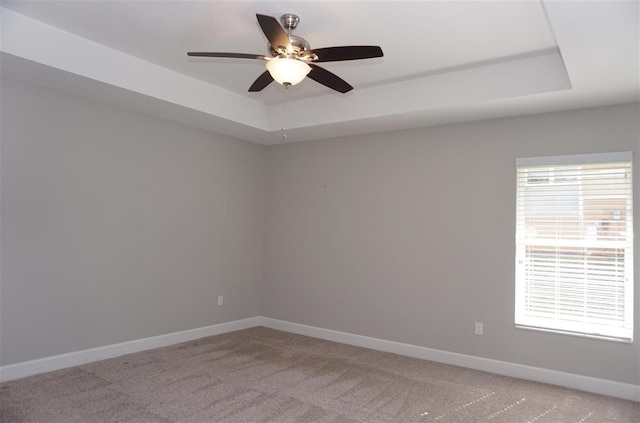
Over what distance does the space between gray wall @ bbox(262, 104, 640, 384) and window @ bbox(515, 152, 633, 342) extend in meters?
0.10

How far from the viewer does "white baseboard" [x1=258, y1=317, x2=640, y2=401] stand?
358cm

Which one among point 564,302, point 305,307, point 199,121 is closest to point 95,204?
point 199,121

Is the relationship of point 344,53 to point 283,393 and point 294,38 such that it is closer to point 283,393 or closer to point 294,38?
point 294,38

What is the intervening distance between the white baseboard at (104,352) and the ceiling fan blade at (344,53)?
333 centimetres

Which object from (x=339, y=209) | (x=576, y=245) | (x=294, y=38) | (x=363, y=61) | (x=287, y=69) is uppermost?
(x=363, y=61)

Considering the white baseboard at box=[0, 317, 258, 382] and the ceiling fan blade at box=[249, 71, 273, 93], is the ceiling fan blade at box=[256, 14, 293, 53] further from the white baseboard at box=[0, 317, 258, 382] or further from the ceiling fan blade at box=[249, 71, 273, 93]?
the white baseboard at box=[0, 317, 258, 382]

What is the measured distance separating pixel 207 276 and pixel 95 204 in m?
1.58

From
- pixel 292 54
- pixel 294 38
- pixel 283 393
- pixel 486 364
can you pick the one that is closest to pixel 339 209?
pixel 486 364

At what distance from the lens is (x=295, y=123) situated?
496cm

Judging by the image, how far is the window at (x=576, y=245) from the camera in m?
3.64

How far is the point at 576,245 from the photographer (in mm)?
3842

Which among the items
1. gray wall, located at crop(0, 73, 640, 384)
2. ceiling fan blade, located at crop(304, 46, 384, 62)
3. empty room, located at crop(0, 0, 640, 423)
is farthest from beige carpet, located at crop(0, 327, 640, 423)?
ceiling fan blade, located at crop(304, 46, 384, 62)

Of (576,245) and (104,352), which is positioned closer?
(576,245)

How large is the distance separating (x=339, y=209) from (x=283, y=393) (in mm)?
2419
